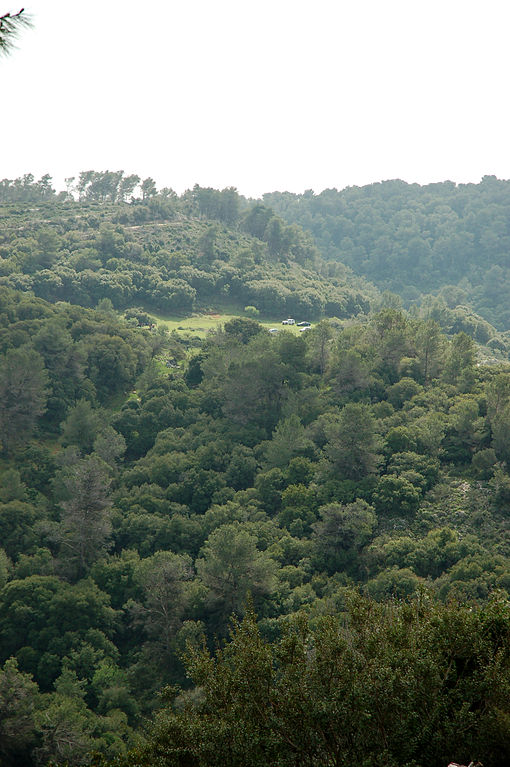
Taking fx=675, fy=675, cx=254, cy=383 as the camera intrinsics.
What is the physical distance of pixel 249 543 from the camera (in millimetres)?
43594

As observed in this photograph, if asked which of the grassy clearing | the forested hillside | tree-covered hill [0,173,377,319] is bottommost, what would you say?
the forested hillside

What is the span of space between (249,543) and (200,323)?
→ 59.4 metres

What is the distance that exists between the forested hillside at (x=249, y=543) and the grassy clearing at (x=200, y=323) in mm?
5037

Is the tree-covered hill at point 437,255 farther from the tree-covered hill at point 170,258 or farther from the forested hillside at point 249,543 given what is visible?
the forested hillside at point 249,543

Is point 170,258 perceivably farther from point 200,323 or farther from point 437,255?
point 437,255

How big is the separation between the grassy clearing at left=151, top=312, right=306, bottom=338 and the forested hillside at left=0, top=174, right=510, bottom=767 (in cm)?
504

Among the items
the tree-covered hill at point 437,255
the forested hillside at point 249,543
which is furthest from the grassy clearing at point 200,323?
the tree-covered hill at point 437,255

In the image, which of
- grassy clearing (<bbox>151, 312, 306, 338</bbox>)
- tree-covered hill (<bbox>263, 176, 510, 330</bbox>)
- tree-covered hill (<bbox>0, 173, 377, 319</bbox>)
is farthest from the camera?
tree-covered hill (<bbox>263, 176, 510, 330</bbox>)

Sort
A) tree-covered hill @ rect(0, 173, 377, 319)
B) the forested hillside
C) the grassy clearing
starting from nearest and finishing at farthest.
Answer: the forested hillside < the grassy clearing < tree-covered hill @ rect(0, 173, 377, 319)

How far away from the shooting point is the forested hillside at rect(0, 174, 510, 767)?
657 inches

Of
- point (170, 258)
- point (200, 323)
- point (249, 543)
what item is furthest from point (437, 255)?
point (249, 543)

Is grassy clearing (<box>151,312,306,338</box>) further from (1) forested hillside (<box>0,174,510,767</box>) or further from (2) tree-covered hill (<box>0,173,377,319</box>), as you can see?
(1) forested hillside (<box>0,174,510,767</box>)

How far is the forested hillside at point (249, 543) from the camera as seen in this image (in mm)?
16688

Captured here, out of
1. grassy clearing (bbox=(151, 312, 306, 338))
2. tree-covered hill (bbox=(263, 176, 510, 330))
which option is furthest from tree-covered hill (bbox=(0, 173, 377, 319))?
tree-covered hill (bbox=(263, 176, 510, 330))
